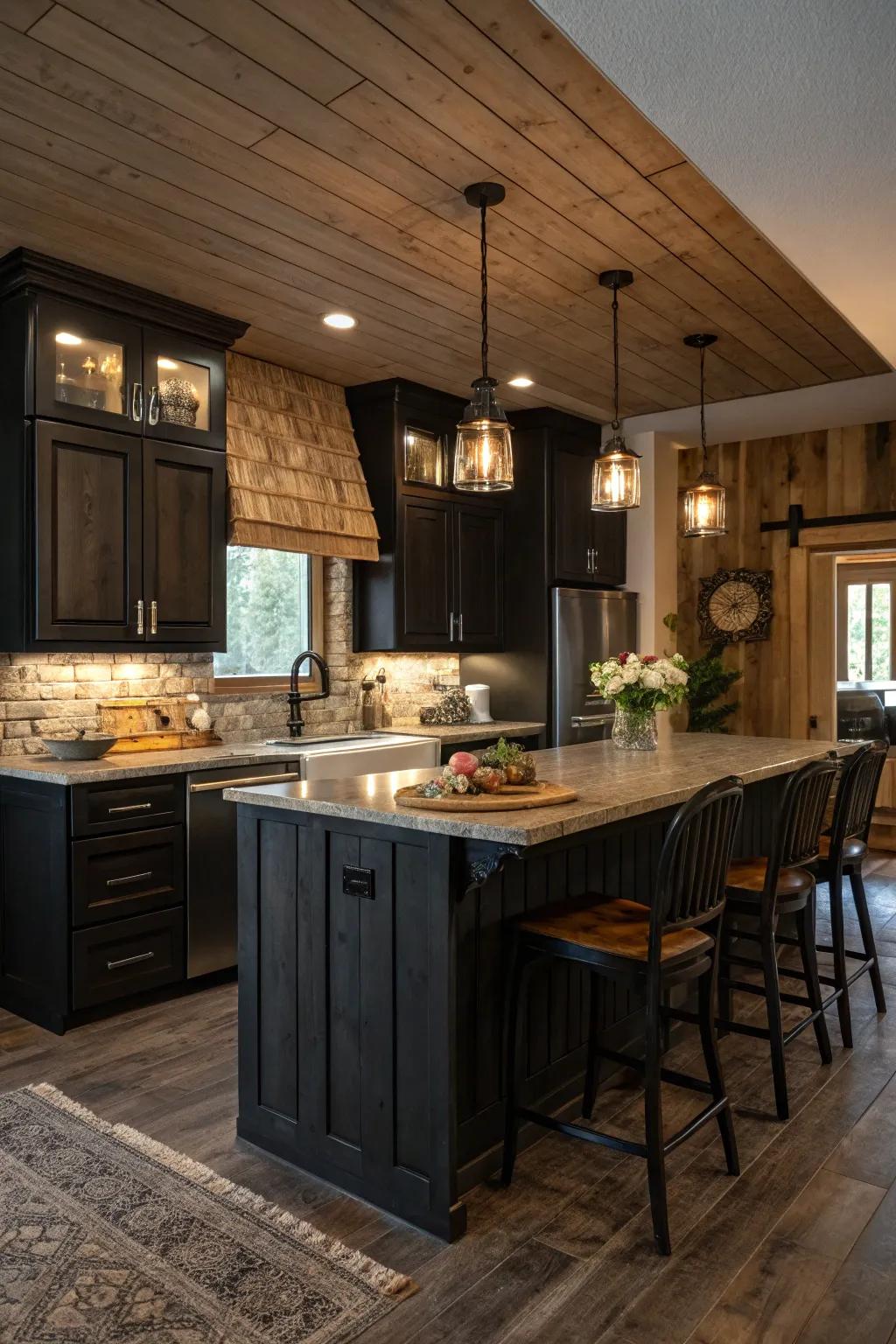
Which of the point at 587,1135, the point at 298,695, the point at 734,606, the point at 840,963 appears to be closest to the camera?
the point at 587,1135

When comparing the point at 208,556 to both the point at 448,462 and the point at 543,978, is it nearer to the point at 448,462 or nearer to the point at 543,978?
the point at 448,462

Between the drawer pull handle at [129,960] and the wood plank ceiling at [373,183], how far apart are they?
2559 mm

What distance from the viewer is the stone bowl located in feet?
12.2

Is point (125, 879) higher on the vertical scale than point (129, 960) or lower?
higher

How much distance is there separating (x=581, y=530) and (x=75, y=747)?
3.35m

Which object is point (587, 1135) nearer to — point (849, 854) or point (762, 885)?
point (762, 885)

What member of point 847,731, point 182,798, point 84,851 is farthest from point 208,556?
point 847,731

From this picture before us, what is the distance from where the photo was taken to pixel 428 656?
5.88m

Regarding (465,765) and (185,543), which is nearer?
(465,765)

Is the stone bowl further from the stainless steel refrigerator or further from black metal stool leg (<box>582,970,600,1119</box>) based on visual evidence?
the stainless steel refrigerator

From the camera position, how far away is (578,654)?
5730mm

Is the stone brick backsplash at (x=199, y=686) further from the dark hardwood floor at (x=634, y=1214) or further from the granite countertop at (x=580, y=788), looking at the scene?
the granite countertop at (x=580, y=788)

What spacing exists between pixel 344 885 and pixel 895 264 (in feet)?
8.70

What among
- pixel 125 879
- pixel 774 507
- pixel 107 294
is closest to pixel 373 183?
pixel 107 294
